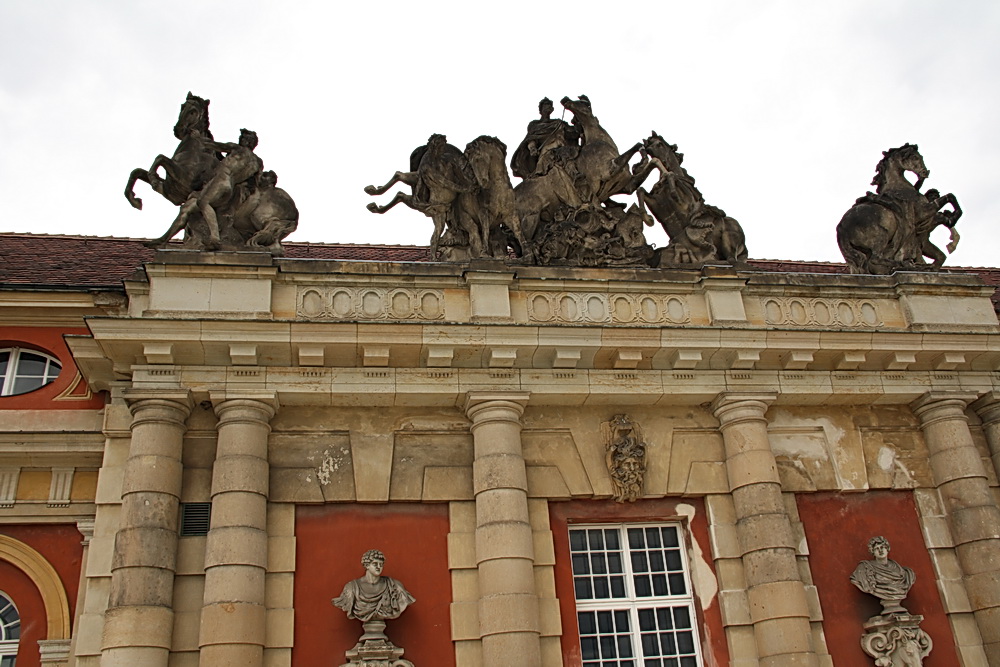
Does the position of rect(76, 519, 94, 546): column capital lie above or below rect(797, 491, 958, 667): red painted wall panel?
above

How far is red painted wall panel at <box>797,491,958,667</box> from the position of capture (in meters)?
12.0

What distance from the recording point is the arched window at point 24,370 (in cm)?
1280

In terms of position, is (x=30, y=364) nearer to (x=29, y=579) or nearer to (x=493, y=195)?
(x=29, y=579)

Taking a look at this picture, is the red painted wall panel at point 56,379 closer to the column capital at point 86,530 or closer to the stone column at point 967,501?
the column capital at point 86,530

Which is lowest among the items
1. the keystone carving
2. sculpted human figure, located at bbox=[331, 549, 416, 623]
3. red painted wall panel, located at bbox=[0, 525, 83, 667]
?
sculpted human figure, located at bbox=[331, 549, 416, 623]

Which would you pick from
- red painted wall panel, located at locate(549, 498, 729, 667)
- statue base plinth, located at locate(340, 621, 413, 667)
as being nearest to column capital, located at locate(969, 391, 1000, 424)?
red painted wall panel, located at locate(549, 498, 729, 667)

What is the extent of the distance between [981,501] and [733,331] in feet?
13.1

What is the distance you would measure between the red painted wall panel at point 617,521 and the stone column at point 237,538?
359 cm

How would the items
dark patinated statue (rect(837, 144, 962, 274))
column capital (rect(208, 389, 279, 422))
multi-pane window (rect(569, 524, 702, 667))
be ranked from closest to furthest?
column capital (rect(208, 389, 279, 422)), multi-pane window (rect(569, 524, 702, 667)), dark patinated statue (rect(837, 144, 962, 274))

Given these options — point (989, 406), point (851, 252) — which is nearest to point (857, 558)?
point (989, 406)

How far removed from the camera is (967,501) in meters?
12.7

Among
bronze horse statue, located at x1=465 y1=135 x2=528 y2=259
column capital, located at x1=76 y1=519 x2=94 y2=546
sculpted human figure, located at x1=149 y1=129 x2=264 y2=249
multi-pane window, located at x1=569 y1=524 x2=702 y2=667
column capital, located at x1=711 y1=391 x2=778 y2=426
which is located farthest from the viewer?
bronze horse statue, located at x1=465 y1=135 x2=528 y2=259

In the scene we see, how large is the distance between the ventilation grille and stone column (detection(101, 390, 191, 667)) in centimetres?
20

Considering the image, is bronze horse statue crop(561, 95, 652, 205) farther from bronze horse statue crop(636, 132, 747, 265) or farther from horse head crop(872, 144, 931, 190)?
horse head crop(872, 144, 931, 190)
